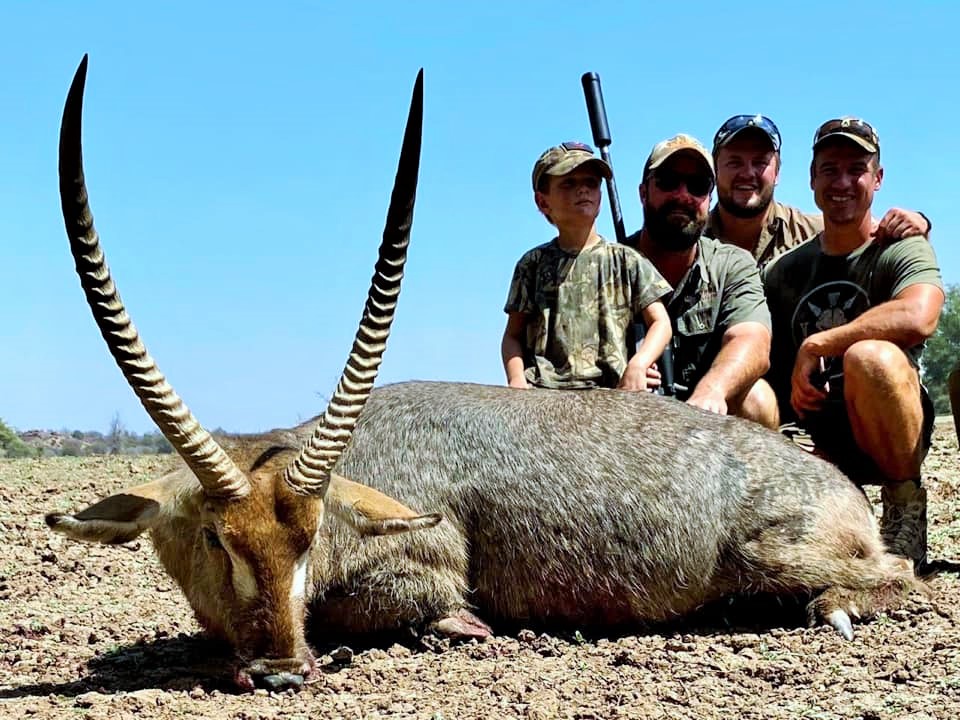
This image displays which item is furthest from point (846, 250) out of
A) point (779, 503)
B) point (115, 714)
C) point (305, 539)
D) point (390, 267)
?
point (115, 714)

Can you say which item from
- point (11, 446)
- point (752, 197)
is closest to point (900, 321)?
point (752, 197)

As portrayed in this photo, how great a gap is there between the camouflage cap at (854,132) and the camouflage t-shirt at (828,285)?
699 mm

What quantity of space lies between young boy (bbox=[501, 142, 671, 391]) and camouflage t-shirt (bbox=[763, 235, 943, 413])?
102cm

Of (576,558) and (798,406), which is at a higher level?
(798,406)

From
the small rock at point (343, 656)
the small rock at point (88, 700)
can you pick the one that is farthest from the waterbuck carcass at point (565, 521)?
the small rock at point (88, 700)

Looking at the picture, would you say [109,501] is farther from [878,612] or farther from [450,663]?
[878,612]

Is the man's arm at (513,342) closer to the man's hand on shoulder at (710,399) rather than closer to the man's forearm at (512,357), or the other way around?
the man's forearm at (512,357)

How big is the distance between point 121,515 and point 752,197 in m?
6.28

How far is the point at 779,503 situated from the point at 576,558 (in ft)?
3.80

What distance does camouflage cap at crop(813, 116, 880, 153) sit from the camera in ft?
28.3

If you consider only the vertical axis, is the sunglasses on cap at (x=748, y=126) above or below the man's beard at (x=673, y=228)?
above

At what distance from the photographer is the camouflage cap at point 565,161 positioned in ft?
28.7

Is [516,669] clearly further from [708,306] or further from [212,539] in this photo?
[708,306]

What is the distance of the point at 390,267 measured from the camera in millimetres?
5992
